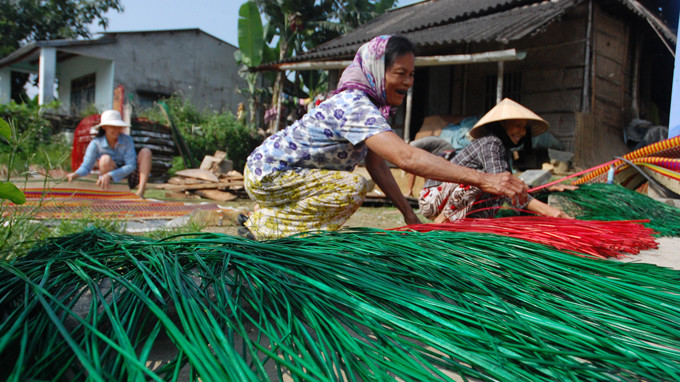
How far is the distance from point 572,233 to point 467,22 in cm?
801

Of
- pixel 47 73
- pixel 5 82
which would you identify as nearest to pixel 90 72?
pixel 47 73

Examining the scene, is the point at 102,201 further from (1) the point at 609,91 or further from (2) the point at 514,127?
(1) the point at 609,91

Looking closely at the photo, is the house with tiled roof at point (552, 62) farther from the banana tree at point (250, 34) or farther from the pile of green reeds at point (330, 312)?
the pile of green reeds at point (330, 312)

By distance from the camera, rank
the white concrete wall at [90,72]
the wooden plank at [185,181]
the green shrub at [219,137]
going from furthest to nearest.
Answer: the white concrete wall at [90,72]
the green shrub at [219,137]
the wooden plank at [185,181]

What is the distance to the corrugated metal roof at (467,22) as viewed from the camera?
6664 mm

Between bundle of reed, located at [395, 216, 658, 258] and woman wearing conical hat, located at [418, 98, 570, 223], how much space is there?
70cm

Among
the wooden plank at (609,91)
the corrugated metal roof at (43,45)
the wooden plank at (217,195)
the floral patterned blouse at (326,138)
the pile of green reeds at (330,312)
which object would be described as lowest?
the wooden plank at (217,195)

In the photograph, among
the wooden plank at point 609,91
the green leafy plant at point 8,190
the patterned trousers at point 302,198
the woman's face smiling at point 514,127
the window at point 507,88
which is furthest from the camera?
the window at point 507,88

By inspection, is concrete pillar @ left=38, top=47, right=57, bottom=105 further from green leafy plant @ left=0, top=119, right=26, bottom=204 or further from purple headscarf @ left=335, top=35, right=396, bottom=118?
green leafy plant @ left=0, top=119, right=26, bottom=204

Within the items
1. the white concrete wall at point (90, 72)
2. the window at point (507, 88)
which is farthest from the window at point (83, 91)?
the window at point (507, 88)

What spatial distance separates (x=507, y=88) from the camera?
8641 mm

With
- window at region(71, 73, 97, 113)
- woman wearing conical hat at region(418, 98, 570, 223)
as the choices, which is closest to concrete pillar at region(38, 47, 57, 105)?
window at region(71, 73, 97, 113)

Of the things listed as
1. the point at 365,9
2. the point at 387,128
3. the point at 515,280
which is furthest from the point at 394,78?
the point at 365,9

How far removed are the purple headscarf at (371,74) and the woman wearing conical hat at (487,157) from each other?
996 mm
